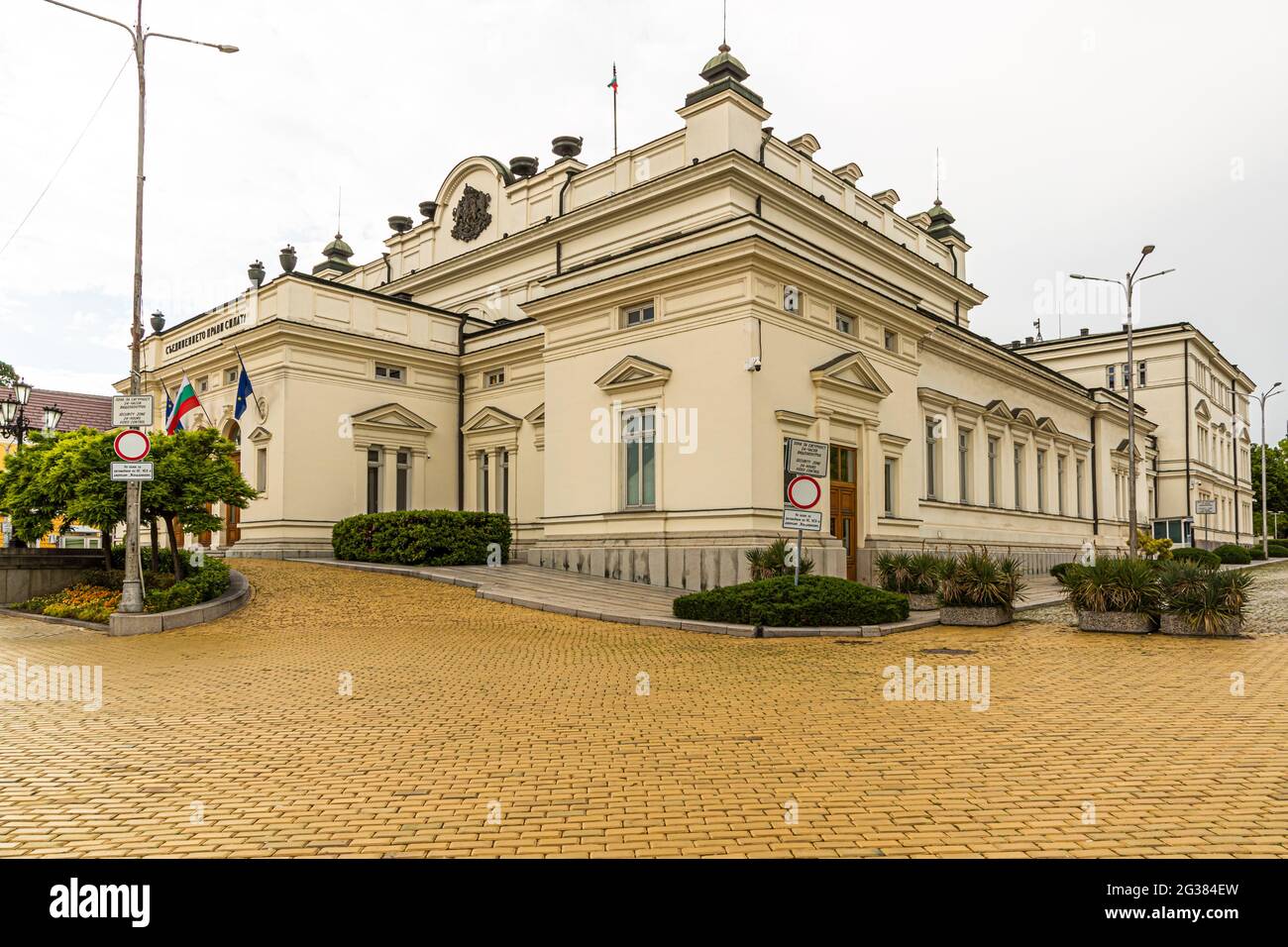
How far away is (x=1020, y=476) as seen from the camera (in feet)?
116

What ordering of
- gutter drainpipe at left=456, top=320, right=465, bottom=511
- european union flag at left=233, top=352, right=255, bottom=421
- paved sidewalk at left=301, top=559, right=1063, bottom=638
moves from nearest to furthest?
paved sidewalk at left=301, top=559, right=1063, bottom=638, european union flag at left=233, top=352, right=255, bottom=421, gutter drainpipe at left=456, top=320, right=465, bottom=511

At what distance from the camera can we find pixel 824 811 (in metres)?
5.48

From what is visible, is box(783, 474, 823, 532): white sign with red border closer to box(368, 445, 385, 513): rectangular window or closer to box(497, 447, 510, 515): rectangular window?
box(497, 447, 510, 515): rectangular window

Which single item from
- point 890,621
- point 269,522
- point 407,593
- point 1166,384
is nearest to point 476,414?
point 269,522

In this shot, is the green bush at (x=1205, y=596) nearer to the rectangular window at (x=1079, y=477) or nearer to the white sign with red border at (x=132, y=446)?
the white sign with red border at (x=132, y=446)

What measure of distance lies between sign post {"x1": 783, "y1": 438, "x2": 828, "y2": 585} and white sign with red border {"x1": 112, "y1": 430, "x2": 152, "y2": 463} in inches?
457

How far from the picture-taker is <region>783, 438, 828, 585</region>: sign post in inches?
611

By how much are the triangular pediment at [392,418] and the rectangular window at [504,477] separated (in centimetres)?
279

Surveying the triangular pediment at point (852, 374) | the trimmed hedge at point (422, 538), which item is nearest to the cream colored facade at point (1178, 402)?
the triangular pediment at point (852, 374)

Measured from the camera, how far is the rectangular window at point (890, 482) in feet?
82.3

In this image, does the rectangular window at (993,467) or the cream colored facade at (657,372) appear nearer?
the cream colored facade at (657,372)

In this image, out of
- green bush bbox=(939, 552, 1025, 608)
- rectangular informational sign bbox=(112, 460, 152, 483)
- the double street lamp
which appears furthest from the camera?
the double street lamp

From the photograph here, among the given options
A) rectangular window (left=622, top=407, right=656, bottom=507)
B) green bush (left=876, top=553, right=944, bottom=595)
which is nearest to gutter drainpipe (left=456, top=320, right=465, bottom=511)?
rectangular window (left=622, top=407, right=656, bottom=507)

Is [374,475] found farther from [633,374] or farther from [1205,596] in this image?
[1205,596]
